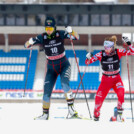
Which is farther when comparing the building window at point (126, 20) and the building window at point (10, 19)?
the building window at point (10, 19)

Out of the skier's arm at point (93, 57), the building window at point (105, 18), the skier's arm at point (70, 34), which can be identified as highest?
the skier's arm at point (70, 34)

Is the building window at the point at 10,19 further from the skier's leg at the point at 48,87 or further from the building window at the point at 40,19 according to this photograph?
the skier's leg at the point at 48,87

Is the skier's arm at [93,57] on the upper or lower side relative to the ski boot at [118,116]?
upper

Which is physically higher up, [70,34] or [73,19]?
[70,34]

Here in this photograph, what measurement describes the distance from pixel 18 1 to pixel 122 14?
6.34 metres

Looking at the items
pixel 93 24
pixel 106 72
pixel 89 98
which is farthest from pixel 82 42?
pixel 106 72

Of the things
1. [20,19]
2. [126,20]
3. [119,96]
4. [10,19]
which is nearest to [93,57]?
[119,96]

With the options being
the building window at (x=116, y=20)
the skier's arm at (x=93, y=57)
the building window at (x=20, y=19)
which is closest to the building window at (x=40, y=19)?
the building window at (x=20, y=19)

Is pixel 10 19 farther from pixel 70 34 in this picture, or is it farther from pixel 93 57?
pixel 70 34

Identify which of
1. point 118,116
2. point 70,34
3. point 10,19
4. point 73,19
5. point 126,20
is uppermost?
point 70,34

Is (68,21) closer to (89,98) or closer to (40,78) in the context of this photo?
(40,78)

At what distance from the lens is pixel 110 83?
8625 mm

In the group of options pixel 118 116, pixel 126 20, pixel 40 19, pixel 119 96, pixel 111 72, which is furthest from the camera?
pixel 40 19

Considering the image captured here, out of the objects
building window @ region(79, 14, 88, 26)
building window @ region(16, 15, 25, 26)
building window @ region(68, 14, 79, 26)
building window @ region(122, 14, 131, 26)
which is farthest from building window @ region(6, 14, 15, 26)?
building window @ region(122, 14, 131, 26)
